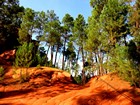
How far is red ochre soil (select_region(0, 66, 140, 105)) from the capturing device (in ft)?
58.2

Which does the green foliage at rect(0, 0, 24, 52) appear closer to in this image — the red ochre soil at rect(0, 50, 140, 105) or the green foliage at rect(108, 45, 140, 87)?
the red ochre soil at rect(0, 50, 140, 105)

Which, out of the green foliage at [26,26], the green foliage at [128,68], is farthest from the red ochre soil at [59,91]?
the green foliage at [26,26]

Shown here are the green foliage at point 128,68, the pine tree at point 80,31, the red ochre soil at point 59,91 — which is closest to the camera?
the red ochre soil at point 59,91

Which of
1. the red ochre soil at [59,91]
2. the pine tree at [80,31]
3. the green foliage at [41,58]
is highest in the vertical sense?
the pine tree at [80,31]

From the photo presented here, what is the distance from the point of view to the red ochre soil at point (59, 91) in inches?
699

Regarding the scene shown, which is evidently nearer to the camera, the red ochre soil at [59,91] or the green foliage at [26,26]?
the red ochre soil at [59,91]

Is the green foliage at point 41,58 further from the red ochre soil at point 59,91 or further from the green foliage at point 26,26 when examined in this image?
the red ochre soil at point 59,91

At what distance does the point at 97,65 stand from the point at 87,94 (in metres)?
19.7

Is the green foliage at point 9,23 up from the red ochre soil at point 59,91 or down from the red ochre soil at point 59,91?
up

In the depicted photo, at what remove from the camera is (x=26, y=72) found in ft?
94.0

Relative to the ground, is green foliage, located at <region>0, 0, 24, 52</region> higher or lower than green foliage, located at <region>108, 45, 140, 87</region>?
higher

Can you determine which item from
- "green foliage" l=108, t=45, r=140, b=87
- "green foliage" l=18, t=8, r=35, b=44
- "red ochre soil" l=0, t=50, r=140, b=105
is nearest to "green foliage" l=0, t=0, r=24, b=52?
"green foliage" l=18, t=8, r=35, b=44

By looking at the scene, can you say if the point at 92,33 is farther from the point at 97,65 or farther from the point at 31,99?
the point at 31,99

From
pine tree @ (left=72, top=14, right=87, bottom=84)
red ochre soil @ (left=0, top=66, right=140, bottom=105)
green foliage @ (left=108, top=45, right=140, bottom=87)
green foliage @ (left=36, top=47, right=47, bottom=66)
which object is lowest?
red ochre soil @ (left=0, top=66, right=140, bottom=105)
